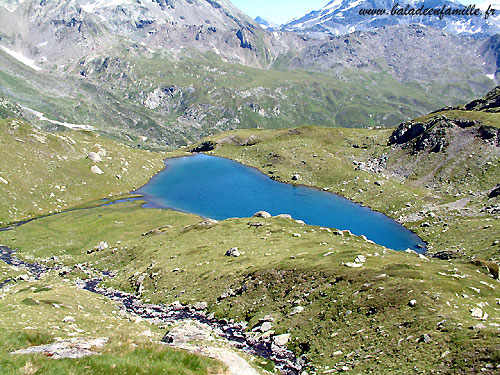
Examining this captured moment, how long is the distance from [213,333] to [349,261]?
18733 millimetres

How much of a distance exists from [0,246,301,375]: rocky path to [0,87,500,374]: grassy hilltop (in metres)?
1.43

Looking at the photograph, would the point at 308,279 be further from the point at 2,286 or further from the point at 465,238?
the point at 465,238

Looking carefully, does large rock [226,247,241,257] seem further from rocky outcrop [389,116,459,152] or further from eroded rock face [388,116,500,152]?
rocky outcrop [389,116,459,152]

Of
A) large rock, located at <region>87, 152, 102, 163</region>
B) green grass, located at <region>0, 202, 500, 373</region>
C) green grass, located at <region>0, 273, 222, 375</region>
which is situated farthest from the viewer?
large rock, located at <region>87, 152, 102, 163</region>

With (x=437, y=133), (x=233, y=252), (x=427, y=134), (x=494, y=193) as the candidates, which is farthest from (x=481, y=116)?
(x=233, y=252)

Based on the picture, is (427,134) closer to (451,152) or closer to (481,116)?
(451,152)

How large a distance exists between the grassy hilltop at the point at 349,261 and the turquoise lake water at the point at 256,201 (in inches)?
301

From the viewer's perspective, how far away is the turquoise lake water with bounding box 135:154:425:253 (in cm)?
9949

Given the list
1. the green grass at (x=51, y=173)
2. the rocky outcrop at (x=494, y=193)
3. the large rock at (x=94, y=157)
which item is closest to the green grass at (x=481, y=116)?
the rocky outcrop at (x=494, y=193)

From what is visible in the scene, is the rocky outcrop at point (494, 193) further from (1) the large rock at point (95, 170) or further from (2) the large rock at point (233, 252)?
(1) the large rock at point (95, 170)

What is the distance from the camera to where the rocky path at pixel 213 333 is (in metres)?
21.4

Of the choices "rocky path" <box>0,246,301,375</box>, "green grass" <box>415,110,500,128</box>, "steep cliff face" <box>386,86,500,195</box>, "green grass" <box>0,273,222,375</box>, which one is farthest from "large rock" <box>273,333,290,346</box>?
"green grass" <box>415,110,500,128</box>

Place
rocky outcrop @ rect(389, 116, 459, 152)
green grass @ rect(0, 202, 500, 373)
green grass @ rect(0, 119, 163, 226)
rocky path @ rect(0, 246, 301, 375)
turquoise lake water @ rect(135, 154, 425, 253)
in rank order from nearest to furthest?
1. rocky path @ rect(0, 246, 301, 375)
2. green grass @ rect(0, 202, 500, 373)
3. turquoise lake water @ rect(135, 154, 425, 253)
4. green grass @ rect(0, 119, 163, 226)
5. rocky outcrop @ rect(389, 116, 459, 152)

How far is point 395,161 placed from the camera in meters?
146
